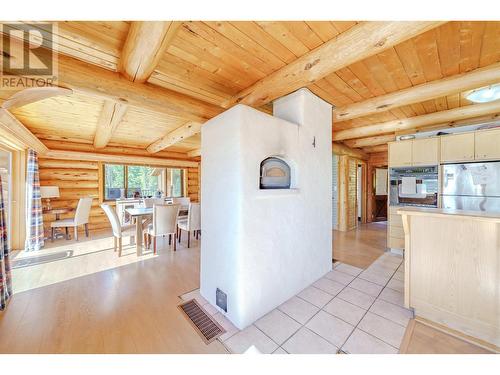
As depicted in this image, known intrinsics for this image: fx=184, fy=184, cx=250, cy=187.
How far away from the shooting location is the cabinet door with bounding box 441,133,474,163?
9.51 ft

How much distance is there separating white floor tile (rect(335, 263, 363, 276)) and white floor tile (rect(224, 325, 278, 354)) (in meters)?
1.78

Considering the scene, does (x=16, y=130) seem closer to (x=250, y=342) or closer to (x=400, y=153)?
(x=250, y=342)

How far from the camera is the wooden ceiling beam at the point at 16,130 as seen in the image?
2.37 m

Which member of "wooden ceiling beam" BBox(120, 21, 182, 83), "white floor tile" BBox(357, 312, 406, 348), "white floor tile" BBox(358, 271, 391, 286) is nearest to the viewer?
"wooden ceiling beam" BBox(120, 21, 182, 83)

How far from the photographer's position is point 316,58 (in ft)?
5.38

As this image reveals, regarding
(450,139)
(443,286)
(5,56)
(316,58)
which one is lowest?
(443,286)

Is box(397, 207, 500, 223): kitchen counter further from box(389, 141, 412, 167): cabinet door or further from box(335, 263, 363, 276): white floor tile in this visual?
box(389, 141, 412, 167): cabinet door

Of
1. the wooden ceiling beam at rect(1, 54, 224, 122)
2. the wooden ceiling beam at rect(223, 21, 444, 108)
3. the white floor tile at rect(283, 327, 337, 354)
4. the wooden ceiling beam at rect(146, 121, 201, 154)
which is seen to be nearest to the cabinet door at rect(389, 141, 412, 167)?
the wooden ceiling beam at rect(223, 21, 444, 108)

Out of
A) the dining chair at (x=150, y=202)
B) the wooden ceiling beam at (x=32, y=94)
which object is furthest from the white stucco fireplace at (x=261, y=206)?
the dining chair at (x=150, y=202)

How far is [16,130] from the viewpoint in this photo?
9.13ft

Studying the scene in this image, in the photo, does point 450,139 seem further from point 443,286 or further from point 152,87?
point 152,87

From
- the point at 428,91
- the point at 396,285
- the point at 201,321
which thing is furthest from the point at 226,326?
the point at 428,91

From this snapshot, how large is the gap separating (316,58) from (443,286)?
2.35 meters
